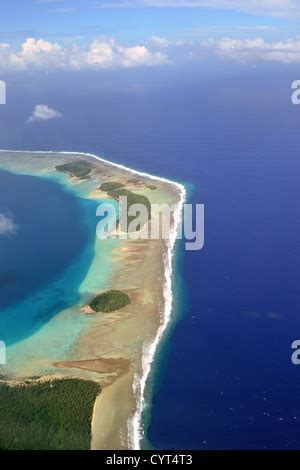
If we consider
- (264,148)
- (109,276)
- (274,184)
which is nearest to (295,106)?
(264,148)

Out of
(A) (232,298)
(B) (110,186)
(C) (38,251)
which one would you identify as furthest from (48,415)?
(B) (110,186)

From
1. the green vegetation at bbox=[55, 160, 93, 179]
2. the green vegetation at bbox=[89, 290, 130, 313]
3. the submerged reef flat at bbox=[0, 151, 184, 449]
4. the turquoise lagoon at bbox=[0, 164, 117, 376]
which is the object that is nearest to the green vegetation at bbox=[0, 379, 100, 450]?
the submerged reef flat at bbox=[0, 151, 184, 449]

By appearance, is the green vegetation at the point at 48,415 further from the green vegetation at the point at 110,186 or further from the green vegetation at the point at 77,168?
the green vegetation at the point at 77,168

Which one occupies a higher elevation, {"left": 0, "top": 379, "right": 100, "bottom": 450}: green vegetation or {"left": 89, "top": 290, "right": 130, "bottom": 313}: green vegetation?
{"left": 89, "top": 290, "right": 130, "bottom": 313}: green vegetation

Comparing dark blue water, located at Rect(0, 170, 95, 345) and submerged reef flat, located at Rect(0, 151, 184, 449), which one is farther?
dark blue water, located at Rect(0, 170, 95, 345)

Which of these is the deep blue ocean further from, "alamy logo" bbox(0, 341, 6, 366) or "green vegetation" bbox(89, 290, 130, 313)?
"alamy logo" bbox(0, 341, 6, 366)

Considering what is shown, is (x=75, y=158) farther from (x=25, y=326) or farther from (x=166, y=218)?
(x=25, y=326)

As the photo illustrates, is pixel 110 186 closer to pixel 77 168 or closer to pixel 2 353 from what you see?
pixel 77 168
